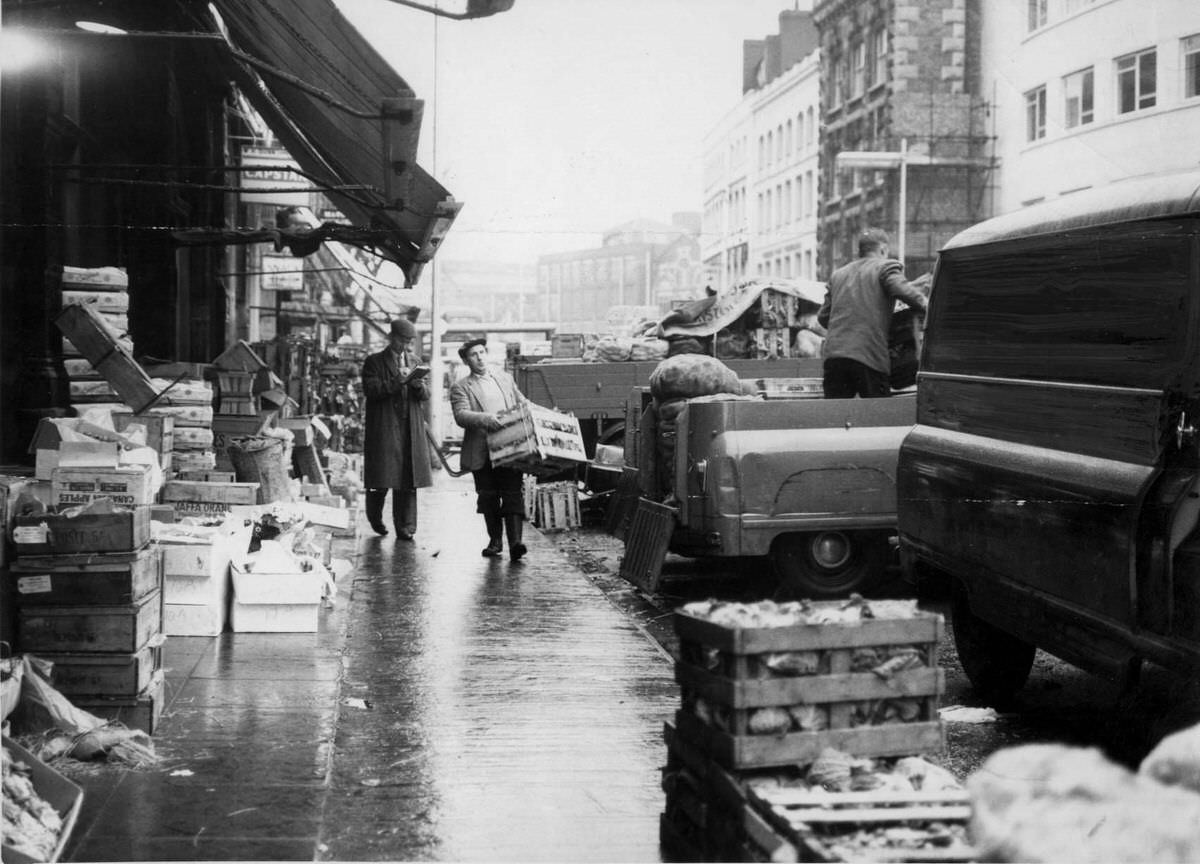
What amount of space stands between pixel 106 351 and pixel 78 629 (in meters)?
3.91

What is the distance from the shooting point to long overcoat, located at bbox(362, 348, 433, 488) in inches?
538

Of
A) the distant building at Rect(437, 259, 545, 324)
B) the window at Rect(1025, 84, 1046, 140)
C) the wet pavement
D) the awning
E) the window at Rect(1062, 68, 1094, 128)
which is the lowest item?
the wet pavement

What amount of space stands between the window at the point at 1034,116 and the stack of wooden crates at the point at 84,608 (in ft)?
90.4

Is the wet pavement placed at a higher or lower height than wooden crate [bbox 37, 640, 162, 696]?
lower

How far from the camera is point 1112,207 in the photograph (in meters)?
5.57

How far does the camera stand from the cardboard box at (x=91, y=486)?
6.84 meters

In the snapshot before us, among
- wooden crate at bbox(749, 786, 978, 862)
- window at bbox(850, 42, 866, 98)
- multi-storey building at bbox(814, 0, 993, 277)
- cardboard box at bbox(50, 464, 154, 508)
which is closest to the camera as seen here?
wooden crate at bbox(749, 786, 978, 862)

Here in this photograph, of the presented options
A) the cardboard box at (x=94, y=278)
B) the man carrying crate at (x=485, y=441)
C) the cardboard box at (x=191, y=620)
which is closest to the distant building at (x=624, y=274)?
the man carrying crate at (x=485, y=441)

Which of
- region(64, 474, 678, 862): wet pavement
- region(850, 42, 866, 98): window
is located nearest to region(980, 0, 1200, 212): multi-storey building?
region(850, 42, 866, 98): window

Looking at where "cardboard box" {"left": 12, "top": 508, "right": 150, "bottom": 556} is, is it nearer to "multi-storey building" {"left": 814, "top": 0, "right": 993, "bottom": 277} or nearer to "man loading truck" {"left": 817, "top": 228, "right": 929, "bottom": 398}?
"man loading truck" {"left": 817, "top": 228, "right": 929, "bottom": 398}

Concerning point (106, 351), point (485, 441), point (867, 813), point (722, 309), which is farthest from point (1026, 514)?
point (722, 309)

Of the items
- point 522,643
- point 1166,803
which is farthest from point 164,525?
point 1166,803

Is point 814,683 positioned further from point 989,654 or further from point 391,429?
point 391,429

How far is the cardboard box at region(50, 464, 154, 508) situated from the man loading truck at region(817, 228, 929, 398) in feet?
18.8
